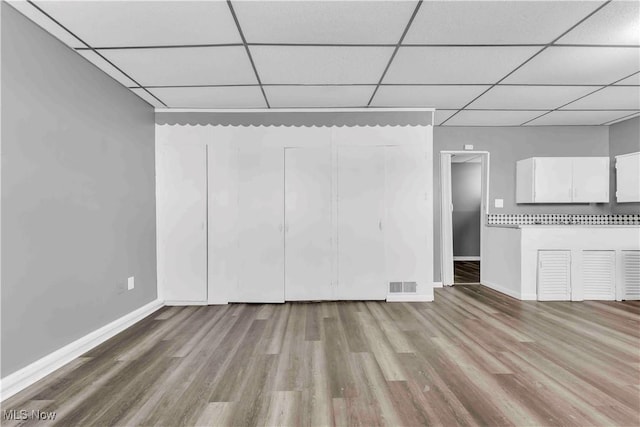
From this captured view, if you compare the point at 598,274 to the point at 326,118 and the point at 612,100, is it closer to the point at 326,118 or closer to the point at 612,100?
the point at 612,100

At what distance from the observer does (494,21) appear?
7.38 feet

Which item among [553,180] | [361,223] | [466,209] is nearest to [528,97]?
[553,180]

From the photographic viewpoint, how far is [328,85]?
335 centimetres

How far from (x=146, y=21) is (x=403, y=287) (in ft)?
12.6

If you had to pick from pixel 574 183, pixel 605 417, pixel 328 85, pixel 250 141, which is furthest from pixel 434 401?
pixel 574 183

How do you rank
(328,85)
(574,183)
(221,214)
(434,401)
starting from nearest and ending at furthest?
(434,401), (328,85), (221,214), (574,183)

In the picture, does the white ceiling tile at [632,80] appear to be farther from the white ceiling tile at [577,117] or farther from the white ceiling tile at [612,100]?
the white ceiling tile at [577,117]

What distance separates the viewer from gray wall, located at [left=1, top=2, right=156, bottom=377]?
206cm

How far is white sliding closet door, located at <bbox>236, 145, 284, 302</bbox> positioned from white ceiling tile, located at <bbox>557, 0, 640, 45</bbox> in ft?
10.2

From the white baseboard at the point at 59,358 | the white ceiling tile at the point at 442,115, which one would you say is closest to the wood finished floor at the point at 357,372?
the white baseboard at the point at 59,358

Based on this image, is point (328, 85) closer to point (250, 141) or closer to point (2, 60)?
point (250, 141)

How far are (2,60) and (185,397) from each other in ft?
8.17

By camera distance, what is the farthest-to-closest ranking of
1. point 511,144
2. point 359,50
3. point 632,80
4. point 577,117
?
point 511,144 → point 577,117 → point 632,80 → point 359,50

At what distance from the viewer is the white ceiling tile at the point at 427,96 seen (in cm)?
344
